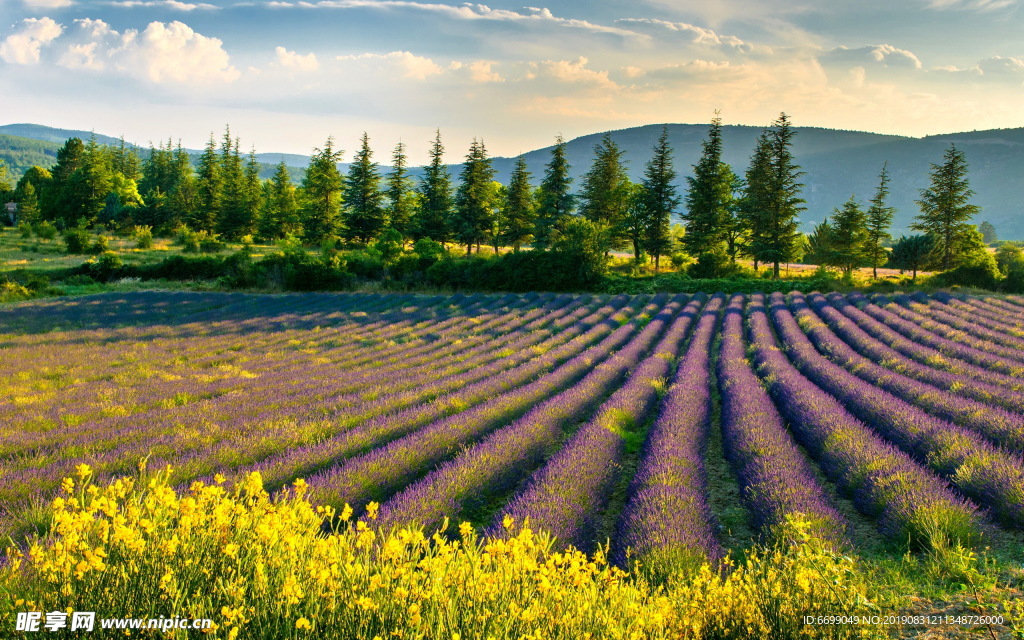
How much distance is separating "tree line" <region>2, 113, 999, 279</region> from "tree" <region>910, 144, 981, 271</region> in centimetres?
8

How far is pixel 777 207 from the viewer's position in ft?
112

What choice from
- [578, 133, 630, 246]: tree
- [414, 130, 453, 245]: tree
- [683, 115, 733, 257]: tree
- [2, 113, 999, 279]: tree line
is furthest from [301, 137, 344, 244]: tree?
[683, 115, 733, 257]: tree

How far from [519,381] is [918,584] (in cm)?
666

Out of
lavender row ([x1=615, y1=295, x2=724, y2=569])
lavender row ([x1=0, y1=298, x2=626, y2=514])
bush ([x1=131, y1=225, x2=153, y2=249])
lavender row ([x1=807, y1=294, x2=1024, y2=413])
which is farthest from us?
bush ([x1=131, y1=225, x2=153, y2=249])

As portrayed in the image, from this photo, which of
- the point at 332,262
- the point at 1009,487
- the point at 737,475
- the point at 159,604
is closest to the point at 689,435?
the point at 737,475

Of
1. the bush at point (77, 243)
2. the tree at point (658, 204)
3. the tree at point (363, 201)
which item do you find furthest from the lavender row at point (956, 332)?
the bush at point (77, 243)

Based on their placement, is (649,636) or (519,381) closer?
(649,636)

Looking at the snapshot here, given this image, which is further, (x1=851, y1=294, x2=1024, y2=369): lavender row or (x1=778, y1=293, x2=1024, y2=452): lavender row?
(x1=851, y1=294, x2=1024, y2=369): lavender row

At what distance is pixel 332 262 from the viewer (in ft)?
101

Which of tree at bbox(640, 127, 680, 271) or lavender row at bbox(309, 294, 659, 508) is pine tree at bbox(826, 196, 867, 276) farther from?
lavender row at bbox(309, 294, 659, 508)

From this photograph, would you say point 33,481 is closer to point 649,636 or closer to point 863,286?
point 649,636

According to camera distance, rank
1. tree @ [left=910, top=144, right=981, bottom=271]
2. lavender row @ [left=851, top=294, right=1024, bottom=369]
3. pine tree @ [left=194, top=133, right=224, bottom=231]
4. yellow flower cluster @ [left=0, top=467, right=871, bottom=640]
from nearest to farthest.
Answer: yellow flower cluster @ [left=0, top=467, right=871, bottom=640] → lavender row @ [left=851, top=294, right=1024, bottom=369] → tree @ [left=910, top=144, right=981, bottom=271] → pine tree @ [left=194, top=133, right=224, bottom=231]

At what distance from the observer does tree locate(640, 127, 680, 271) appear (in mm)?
37125

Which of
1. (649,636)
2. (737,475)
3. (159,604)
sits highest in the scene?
(159,604)
